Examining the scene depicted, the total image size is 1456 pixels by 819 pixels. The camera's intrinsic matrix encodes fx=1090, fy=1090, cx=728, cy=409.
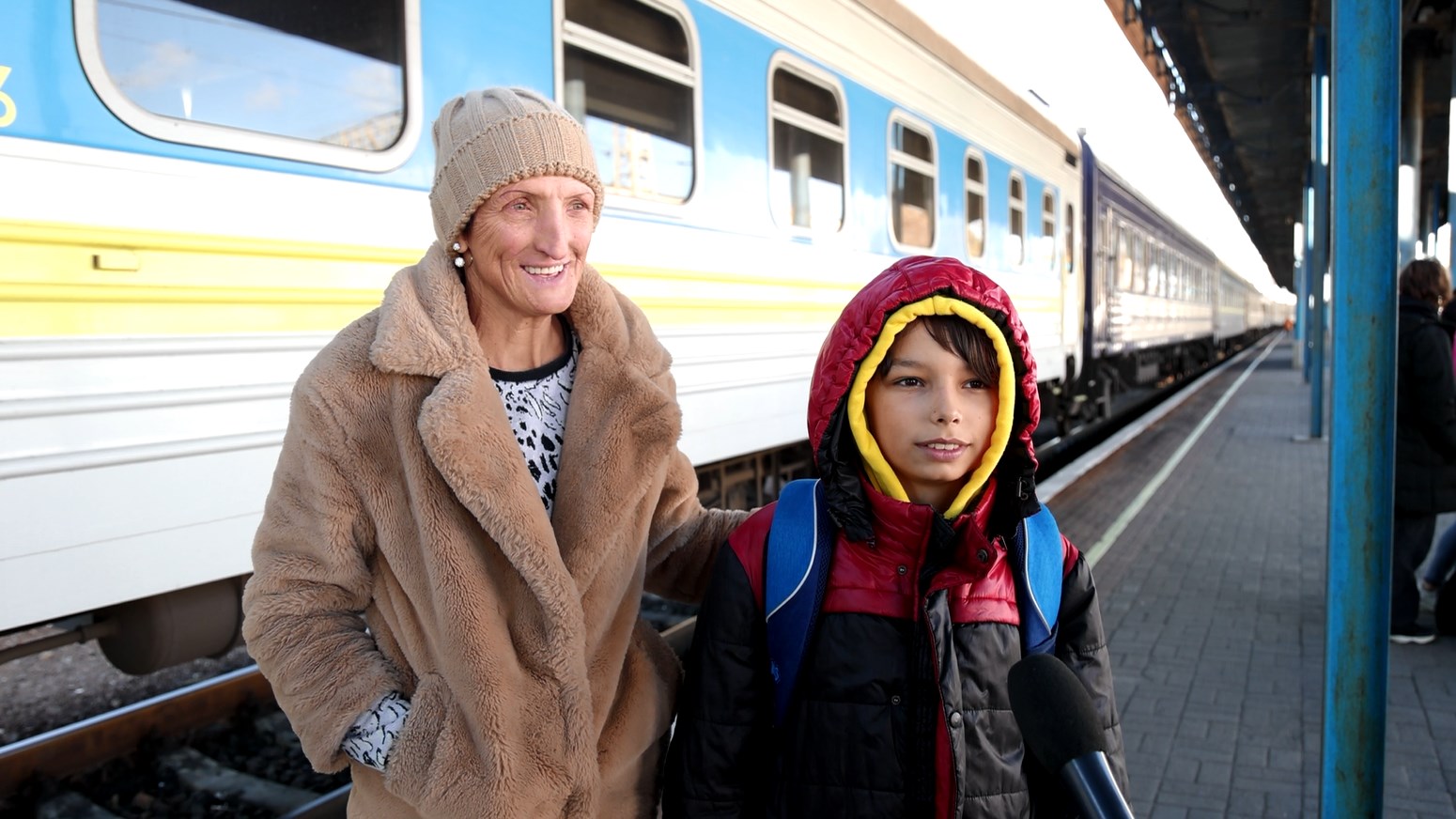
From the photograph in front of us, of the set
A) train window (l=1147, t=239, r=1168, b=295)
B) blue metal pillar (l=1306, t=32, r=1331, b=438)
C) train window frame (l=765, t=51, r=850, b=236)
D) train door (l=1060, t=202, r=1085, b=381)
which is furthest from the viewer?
train window (l=1147, t=239, r=1168, b=295)

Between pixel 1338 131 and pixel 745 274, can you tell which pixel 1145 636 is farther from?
pixel 1338 131

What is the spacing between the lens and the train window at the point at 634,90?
4141 mm

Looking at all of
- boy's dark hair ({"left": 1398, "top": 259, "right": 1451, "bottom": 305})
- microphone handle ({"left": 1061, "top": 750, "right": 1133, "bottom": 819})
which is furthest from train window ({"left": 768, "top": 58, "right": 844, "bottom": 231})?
microphone handle ({"left": 1061, "top": 750, "right": 1133, "bottom": 819})

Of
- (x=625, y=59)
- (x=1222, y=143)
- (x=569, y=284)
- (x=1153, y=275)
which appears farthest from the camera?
(x=1222, y=143)

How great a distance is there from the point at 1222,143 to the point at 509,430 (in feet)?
104

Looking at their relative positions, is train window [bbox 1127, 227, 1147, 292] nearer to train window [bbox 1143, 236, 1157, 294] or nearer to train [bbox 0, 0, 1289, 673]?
train window [bbox 1143, 236, 1157, 294]

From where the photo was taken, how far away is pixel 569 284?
1633mm

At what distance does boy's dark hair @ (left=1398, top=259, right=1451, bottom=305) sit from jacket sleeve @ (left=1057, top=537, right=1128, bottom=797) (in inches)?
171

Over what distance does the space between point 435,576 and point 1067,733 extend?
89 cm

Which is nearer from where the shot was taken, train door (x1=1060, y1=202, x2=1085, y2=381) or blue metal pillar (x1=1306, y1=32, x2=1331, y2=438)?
train door (x1=1060, y1=202, x2=1085, y2=381)

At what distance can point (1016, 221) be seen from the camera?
935cm

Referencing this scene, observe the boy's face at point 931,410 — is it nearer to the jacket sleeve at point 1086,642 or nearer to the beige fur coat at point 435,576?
the jacket sleeve at point 1086,642

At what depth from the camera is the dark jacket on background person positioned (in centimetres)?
493

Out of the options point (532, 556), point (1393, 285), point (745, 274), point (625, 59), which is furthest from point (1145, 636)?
point (532, 556)
